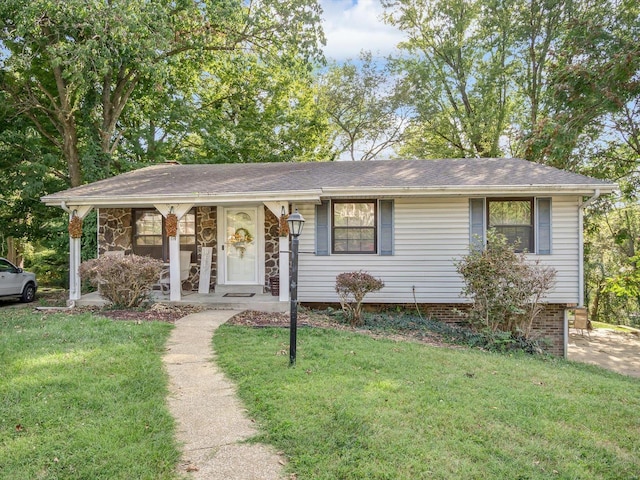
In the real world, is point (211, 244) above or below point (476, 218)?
below

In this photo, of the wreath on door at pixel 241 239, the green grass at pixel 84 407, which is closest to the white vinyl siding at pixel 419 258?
the wreath on door at pixel 241 239

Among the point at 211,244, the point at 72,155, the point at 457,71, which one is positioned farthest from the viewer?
the point at 457,71

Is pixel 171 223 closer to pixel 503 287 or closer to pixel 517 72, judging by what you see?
pixel 503 287

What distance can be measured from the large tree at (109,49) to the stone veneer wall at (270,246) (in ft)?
18.8

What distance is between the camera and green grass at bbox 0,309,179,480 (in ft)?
8.83

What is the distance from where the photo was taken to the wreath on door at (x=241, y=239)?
10.0 m

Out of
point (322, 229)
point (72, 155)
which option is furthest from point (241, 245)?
point (72, 155)

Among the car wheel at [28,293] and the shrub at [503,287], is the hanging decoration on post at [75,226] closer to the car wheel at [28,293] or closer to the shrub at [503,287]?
the car wheel at [28,293]

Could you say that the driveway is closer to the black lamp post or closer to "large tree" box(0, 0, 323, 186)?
the black lamp post

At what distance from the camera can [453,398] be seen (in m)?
3.95

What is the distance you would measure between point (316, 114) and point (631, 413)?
1756 centimetres

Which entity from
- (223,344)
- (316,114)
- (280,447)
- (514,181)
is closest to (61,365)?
(223,344)

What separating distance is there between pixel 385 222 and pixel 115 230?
6981 millimetres

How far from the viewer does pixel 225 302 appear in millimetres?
8523
